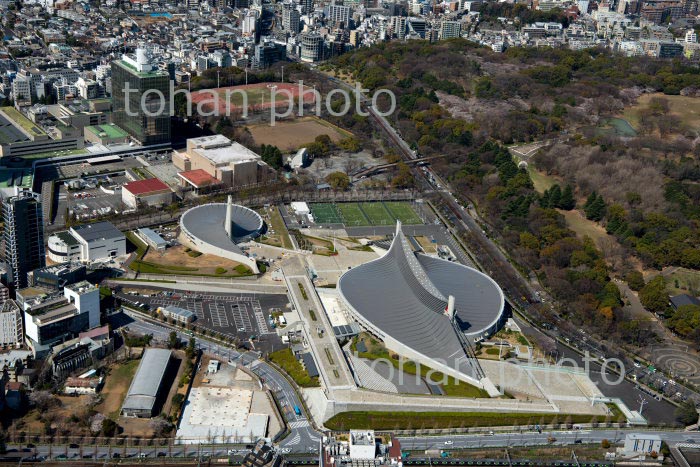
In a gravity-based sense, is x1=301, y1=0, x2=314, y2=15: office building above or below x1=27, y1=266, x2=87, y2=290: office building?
above

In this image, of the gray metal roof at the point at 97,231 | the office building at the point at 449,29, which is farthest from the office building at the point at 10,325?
the office building at the point at 449,29

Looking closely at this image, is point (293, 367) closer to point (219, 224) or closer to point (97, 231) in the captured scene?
point (219, 224)

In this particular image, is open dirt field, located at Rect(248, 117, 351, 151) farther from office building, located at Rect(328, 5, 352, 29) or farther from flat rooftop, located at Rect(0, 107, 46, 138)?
office building, located at Rect(328, 5, 352, 29)

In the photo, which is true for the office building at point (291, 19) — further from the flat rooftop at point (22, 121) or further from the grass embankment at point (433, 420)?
the grass embankment at point (433, 420)

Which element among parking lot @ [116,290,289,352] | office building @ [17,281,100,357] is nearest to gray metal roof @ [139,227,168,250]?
parking lot @ [116,290,289,352]

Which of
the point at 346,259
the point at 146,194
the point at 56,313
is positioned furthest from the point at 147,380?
the point at 146,194

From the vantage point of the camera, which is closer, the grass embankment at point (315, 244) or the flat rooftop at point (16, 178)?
the grass embankment at point (315, 244)
